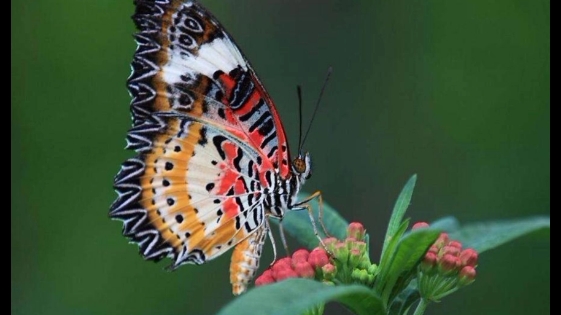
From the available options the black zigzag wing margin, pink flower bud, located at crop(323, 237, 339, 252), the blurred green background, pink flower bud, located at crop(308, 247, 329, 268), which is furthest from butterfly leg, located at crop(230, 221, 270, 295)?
the blurred green background

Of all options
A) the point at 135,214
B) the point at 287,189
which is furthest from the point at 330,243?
the point at 135,214

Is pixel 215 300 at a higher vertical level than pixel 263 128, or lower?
lower

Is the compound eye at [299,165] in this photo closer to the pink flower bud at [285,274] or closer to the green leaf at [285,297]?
the pink flower bud at [285,274]

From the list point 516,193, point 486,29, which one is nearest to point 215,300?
point 516,193

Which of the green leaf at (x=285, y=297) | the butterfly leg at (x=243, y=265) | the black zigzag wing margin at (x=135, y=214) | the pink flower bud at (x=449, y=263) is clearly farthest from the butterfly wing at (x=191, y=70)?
the green leaf at (x=285, y=297)

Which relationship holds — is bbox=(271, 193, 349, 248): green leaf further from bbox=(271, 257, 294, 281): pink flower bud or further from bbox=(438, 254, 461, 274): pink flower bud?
bbox=(438, 254, 461, 274): pink flower bud
